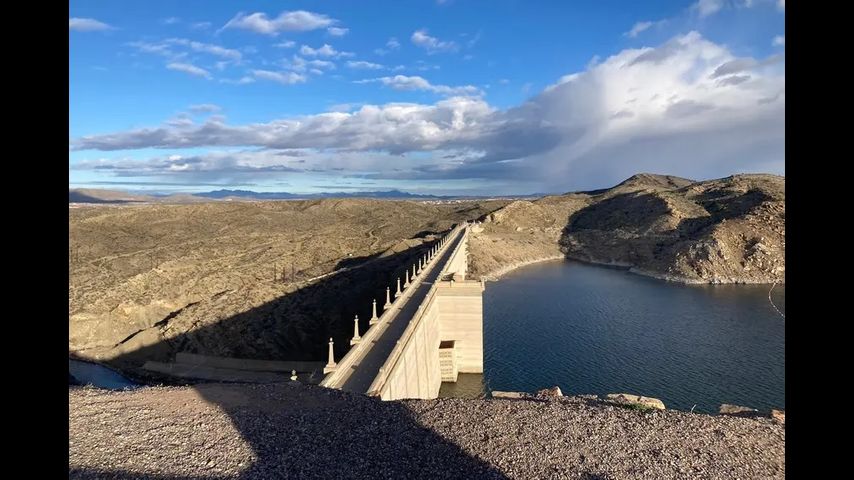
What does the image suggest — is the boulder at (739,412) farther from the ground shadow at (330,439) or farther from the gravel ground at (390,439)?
the ground shadow at (330,439)

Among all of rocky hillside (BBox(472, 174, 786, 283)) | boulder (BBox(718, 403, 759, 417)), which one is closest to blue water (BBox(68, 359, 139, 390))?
boulder (BBox(718, 403, 759, 417))

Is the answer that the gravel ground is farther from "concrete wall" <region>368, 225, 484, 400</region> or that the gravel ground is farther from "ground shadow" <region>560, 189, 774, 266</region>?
"ground shadow" <region>560, 189, 774, 266</region>

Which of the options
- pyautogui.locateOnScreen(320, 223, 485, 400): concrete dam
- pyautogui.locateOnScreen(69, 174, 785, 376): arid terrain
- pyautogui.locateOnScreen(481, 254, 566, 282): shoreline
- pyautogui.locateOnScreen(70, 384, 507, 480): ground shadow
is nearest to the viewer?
pyautogui.locateOnScreen(70, 384, 507, 480): ground shadow

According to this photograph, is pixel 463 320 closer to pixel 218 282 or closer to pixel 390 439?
pixel 390 439

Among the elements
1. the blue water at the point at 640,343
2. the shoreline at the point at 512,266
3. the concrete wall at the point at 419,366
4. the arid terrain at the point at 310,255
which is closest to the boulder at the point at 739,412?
the blue water at the point at 640,343

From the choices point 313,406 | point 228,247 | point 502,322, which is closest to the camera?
point 313,406
